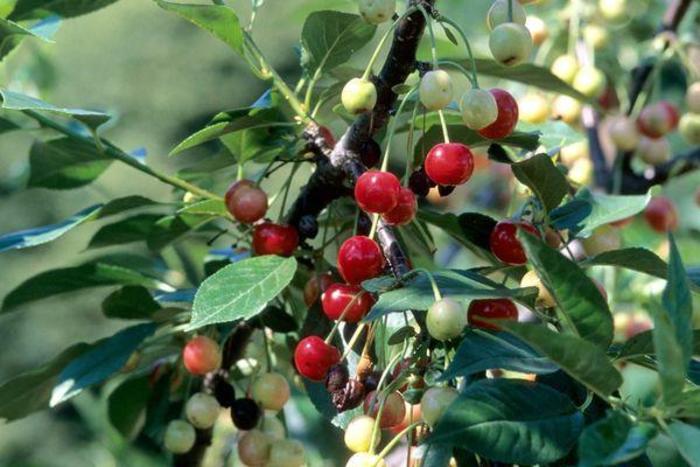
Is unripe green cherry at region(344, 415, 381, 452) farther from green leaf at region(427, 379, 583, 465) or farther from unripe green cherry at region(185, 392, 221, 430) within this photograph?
unripe green cherry at region(185, 392, 221, 430)

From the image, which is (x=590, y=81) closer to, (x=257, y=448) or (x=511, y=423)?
(x=257, y=448)

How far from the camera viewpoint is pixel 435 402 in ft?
2.49

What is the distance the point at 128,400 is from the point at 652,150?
2.89ft

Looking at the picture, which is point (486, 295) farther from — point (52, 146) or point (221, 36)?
point (52, 146)

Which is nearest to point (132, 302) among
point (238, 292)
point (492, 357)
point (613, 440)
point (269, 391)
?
point (269, 391)

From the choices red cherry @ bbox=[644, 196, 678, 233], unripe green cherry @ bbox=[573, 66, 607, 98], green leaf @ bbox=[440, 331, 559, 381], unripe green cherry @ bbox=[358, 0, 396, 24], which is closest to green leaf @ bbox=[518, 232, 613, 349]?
green leaf @ bbox=[440, 331, 559, 381]

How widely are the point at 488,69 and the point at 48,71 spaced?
1047 millimetres

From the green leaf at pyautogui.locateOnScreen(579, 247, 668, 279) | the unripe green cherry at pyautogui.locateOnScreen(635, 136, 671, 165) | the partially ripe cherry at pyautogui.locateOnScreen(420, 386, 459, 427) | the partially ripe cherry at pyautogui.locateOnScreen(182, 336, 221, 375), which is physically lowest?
the unripe green cherry at pyautogui.locateOnScreen(635, 136, 671, 165)

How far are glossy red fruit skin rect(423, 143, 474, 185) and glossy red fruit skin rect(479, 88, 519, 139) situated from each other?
0.13 ft

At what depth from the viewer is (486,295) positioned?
733mm

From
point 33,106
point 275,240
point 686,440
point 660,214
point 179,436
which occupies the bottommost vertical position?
point 660,214

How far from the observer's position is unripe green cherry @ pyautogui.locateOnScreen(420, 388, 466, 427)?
754mm

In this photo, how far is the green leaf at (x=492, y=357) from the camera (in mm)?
711

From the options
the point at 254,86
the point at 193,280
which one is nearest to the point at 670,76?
the point at 193,280
